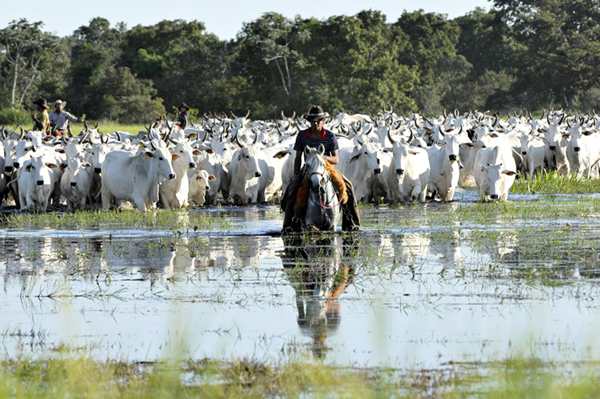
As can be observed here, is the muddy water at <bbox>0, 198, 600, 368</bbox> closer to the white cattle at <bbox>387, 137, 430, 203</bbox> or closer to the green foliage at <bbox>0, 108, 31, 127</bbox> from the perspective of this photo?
the white cattle at <bbox>387, 137, 430, 203</bbox>

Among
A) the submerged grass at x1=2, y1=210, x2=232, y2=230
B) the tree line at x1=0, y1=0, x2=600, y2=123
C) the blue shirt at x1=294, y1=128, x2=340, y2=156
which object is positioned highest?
the tree line at x1=0, y1=0, x2=600, y2=123

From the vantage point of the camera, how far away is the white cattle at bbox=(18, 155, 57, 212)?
17.7 metres

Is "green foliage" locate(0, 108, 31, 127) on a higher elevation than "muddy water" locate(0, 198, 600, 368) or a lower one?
higher

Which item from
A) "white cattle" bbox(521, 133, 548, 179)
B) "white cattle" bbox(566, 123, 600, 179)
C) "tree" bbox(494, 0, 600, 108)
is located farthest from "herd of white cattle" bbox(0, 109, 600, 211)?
"tree" bbox(494, 0, 600, 108)

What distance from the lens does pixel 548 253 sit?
385 inches

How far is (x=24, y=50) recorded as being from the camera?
5581cm

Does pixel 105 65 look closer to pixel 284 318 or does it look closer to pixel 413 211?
pixel 413 211

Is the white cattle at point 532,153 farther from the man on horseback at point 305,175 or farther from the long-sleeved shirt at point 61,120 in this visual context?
the man on horseback at point 305,175

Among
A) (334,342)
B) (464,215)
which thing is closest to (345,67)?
(464,215)

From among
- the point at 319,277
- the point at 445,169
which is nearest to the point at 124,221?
the point at 319,277

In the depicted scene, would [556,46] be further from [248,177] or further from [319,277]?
[319,277]

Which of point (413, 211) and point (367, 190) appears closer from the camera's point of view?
point (413, 211)

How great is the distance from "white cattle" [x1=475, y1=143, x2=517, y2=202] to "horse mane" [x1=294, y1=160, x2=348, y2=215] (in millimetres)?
6237

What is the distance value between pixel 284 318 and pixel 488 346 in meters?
1.53
